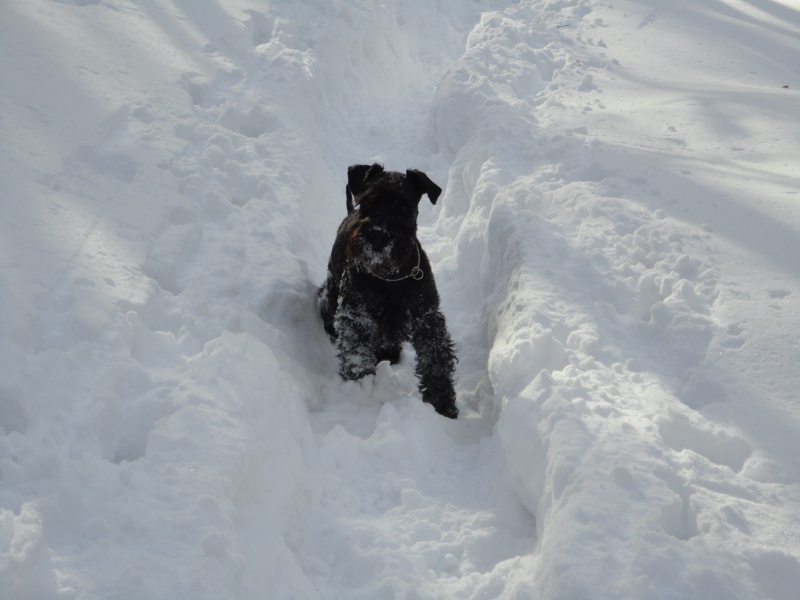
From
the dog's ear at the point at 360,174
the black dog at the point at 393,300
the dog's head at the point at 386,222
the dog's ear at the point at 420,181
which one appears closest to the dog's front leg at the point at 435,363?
the black dog at the point at 393,300

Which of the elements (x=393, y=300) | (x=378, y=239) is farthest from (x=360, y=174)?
(x=393, y=300)

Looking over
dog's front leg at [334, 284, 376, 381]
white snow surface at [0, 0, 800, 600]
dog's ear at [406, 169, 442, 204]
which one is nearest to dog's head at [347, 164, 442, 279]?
dog's ear at [406, 169, 442, 204]

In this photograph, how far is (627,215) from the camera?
6.53m

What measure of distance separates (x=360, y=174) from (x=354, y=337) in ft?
4.58

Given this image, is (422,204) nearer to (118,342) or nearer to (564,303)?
(564,303)

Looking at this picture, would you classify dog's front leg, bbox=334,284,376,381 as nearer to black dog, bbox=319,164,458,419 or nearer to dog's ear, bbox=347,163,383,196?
black dog, bbox=319,164,458,419

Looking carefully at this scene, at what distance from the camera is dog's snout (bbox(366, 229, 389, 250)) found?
5180 mm

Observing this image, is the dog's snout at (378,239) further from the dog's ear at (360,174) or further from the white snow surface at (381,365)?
the white snow surface at (381,365)

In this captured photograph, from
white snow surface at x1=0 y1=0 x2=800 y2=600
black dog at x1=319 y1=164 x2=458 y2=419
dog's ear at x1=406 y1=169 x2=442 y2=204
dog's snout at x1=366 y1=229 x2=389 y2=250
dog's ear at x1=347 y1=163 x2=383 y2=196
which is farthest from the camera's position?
dog's ear at x1=347 y1=163 x2=383 y2=196

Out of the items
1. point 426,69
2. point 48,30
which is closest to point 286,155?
point 48,30

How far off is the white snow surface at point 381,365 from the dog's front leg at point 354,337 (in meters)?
0.17

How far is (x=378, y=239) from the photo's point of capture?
17.0 ft

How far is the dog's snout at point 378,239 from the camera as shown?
518 cm

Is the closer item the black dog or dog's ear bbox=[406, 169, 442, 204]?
the black dog
